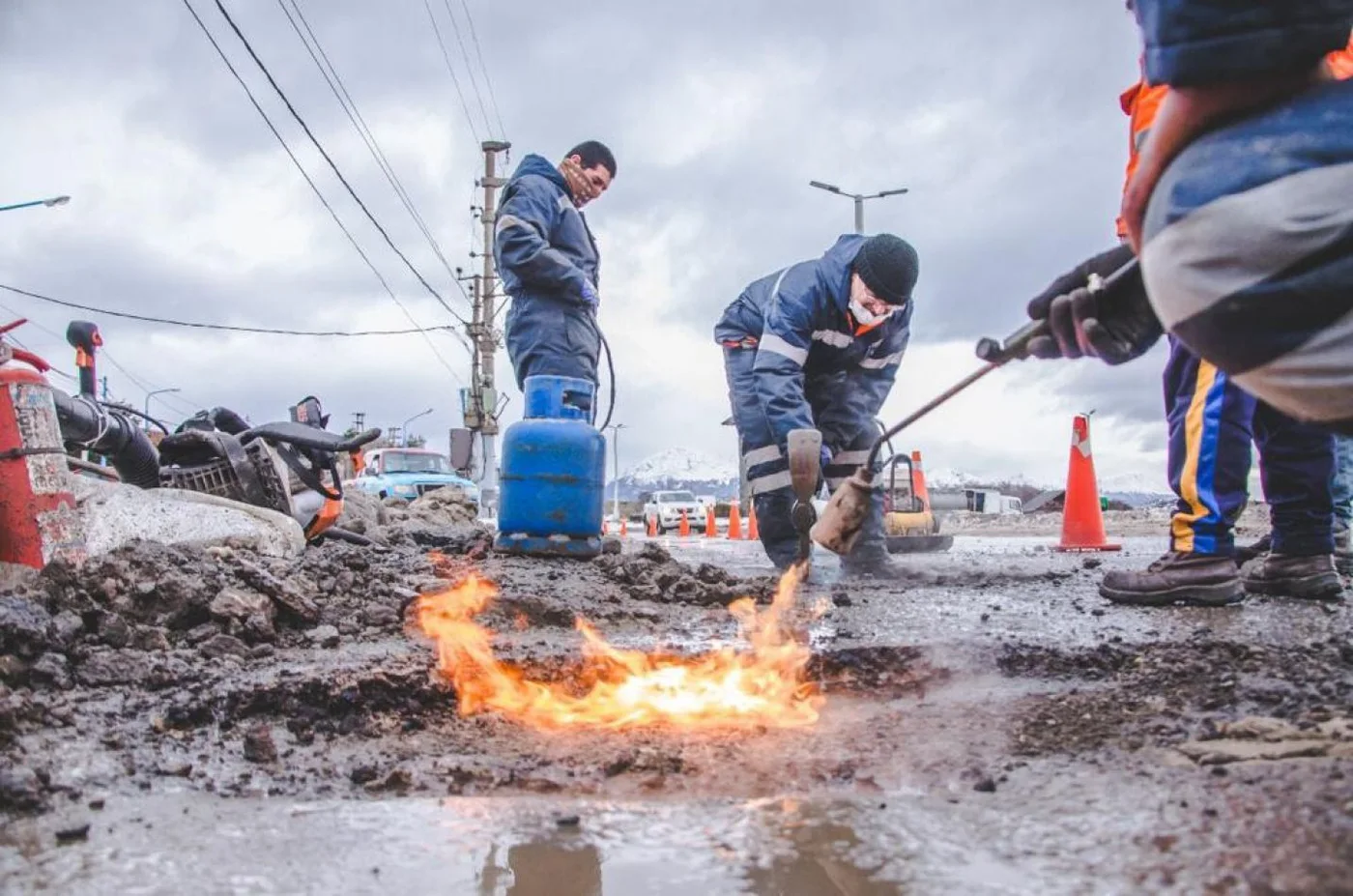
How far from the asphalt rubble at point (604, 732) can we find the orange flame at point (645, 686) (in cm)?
7

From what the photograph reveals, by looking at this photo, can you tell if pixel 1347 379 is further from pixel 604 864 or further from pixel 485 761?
pixel 485 761

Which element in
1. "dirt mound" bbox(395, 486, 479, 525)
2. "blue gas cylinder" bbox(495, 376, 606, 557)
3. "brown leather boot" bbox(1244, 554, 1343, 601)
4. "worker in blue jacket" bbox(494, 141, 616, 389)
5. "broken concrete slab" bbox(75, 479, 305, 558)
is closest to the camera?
"brown leather boot" bbox(1244, 554, 1343, 601)

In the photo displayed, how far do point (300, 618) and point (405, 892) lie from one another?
1.88 metres

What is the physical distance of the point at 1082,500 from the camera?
7527 mm

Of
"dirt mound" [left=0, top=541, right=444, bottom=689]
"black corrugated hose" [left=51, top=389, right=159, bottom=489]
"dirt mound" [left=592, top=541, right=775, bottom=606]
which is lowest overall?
"dirt mound" [left=592, top=541, right=775, bottom=606]

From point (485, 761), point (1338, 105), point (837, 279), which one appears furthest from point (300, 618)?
point (837, 279)

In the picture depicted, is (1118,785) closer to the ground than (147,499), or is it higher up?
closer to the ground

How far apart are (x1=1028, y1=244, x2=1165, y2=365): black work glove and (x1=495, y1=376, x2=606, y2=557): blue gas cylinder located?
321 cm

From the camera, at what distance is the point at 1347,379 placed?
49.3 inches

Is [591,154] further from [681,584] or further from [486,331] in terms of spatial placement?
[486,331]

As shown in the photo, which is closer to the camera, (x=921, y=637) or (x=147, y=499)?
(x=921, y=637)

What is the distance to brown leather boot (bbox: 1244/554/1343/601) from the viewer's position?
3367mm

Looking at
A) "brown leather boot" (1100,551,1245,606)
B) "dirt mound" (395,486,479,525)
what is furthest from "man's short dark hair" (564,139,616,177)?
"dirt mound" (395,486,479,525)

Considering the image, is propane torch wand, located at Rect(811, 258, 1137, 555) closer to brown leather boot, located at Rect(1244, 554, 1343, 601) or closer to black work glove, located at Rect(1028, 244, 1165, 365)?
black work glove, located at Rect(1028, 244, 1165, 365)
